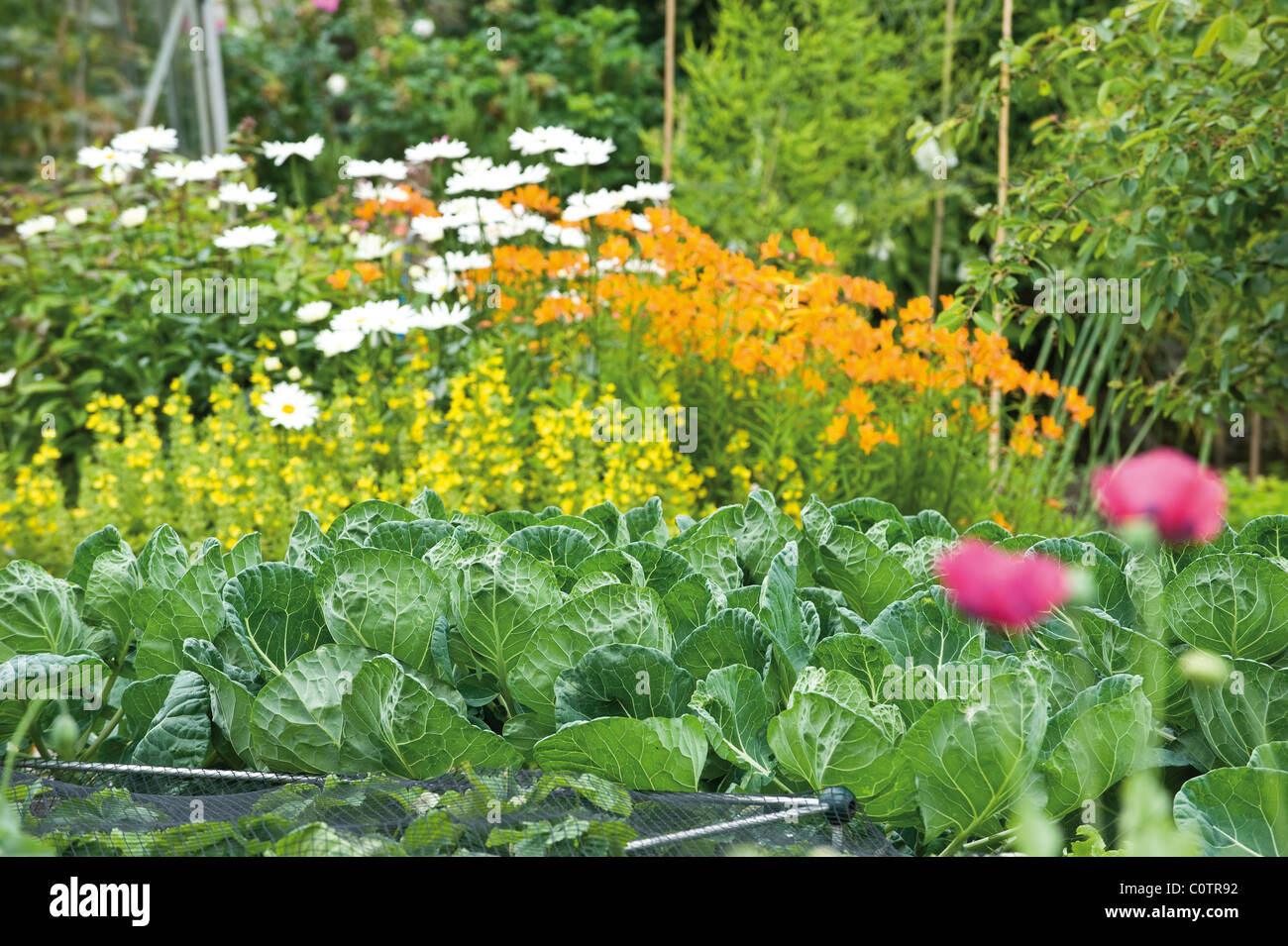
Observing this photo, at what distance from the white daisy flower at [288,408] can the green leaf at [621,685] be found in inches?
76.6

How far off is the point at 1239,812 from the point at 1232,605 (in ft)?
1.13

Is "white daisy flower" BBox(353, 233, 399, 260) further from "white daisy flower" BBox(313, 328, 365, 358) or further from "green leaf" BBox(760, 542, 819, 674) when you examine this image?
"green leaf" BBox(760, 542, 819, 674)

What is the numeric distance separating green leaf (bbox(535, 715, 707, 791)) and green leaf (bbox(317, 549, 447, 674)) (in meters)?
0.24

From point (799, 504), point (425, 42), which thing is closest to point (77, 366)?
point (799, 504)

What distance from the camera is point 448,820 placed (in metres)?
0.92

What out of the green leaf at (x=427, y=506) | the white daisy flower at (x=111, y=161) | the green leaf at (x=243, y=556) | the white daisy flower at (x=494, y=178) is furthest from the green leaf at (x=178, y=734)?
the white daisy flower at (x=111, y=161)

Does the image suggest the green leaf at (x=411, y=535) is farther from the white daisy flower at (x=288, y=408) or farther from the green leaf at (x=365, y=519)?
the white daisy flower at (x=288, y=408)

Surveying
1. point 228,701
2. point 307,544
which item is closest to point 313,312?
point 307,544

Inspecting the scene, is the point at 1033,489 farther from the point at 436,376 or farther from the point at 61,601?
the point at 61,601

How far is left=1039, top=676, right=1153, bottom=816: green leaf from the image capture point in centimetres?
95

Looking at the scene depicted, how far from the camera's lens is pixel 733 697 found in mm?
1070

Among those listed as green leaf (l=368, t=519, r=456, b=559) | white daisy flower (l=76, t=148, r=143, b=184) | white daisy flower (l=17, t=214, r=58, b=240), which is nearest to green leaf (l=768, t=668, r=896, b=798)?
green leaf (l=368, t=519, r=456, b=559)

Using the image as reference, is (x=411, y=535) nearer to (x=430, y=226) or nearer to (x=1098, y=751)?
(x=1098, y=751)

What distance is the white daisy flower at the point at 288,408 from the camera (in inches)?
111
